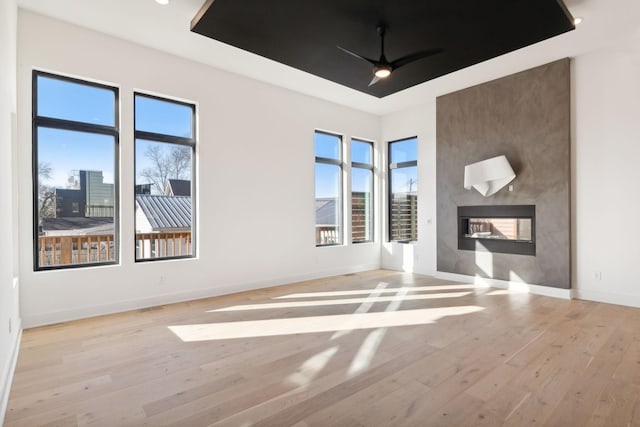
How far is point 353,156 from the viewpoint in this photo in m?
7.18

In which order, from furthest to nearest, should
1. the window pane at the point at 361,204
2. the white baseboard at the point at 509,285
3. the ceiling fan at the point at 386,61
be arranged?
1. the window pane at the point at 361,204
2. the white baseboard at the point at 509,285
3. the ceiling fan at the point at 386,61

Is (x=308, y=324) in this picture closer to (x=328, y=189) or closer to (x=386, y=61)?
(x=386, y=61)

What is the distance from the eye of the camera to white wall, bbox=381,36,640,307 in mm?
4383

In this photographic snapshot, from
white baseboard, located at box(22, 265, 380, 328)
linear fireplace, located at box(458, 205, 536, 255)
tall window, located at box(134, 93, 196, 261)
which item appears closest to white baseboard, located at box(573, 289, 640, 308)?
linear fireplace, located at box(458, 205, 536, 255)

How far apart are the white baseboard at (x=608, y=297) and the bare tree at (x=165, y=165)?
576cm

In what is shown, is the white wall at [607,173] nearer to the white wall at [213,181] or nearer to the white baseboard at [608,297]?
the white baseboard at [608,297]

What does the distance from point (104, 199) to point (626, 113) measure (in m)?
6.72

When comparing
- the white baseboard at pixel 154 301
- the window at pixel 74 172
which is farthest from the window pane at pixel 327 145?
the window at pixel 74 172

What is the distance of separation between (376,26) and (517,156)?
3.24 meters

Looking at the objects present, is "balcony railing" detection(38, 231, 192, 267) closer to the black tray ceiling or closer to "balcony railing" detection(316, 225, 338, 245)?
"balcony railing" detection(316, 225, 338, 245)

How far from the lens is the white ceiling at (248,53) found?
3.58 meters

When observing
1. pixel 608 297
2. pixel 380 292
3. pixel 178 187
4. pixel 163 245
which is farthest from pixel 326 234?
pixel 608 297

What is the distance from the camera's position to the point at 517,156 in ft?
17.3

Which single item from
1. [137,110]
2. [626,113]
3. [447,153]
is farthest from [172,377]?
[626,113]
